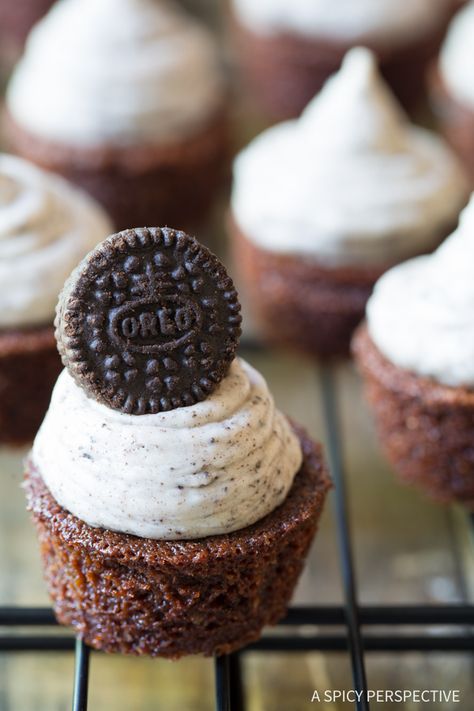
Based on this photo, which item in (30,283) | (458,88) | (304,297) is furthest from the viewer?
(458,88)

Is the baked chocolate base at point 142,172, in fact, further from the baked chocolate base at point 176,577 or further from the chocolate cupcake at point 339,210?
the baked chocolate base at point 176,577

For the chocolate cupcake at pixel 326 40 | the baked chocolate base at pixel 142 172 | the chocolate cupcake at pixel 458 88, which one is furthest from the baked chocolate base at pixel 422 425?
the chocolate cupcake at pixel 326 40

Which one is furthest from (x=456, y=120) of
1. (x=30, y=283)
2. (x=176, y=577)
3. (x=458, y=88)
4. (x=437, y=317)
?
(x=176, y=577)

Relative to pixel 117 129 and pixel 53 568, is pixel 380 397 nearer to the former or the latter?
pixel 53 568

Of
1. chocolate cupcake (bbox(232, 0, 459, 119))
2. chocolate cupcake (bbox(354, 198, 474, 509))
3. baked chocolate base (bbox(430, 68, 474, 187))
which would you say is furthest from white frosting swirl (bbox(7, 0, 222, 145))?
chocolate cupcake (bbox(354, 198, 474, 509))

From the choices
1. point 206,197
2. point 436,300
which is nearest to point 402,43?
point 206,197

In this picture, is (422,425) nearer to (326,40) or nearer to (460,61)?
(460,61)
